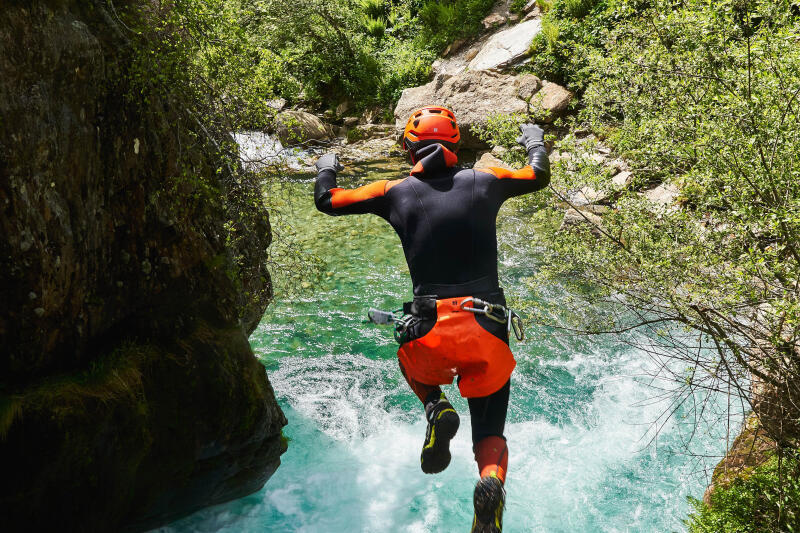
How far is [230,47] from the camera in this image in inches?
174

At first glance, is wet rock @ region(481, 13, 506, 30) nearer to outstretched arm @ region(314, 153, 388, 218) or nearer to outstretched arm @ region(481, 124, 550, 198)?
outstretched arm @ region(481, 124, 550, 198)

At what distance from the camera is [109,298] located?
12.4ft

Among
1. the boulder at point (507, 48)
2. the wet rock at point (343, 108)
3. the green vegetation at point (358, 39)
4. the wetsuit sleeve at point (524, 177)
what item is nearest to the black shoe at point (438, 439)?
the wetsuit sleeve at point (524, 177)

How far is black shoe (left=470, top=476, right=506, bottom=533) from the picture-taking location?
3193mm

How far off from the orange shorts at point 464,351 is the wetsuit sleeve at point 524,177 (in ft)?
2.73

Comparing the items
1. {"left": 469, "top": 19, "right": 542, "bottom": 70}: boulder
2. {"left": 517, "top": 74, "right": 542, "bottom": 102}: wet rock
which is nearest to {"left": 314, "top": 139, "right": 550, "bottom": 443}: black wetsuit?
{"left": 517, "top": 74, "right": 542, "bottom": 102}: wet rock

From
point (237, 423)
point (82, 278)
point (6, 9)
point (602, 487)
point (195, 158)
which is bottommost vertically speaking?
point (602, 487)

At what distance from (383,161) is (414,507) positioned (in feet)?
46.0

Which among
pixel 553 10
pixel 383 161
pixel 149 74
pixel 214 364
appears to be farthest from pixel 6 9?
pixel 553 10

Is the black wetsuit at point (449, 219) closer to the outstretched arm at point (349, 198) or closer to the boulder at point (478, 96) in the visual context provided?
the outstretched arm at point (349, 198)

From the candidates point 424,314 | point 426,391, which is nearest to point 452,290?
point 424,314

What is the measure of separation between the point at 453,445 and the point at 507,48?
605 inches

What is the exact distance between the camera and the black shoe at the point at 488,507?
10.5 feet

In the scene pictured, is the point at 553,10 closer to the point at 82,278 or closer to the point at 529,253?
the point at 529,253
